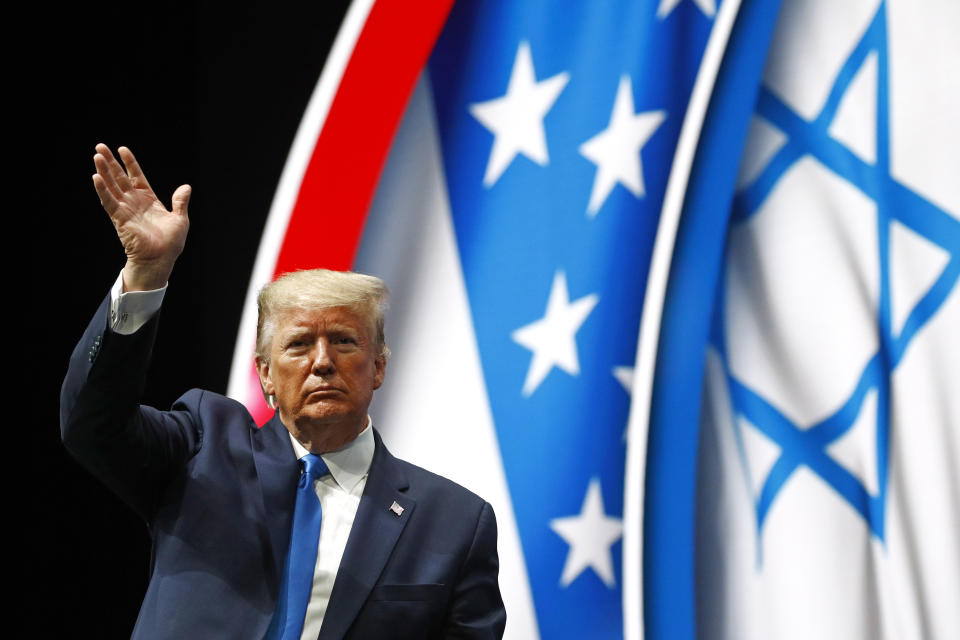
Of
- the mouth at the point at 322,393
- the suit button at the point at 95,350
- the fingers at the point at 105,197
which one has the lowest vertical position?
the suit button at the point at 95,350

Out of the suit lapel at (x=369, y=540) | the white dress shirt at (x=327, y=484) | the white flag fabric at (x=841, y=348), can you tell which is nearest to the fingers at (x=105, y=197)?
the white dress shirt at (x=327, y=484)

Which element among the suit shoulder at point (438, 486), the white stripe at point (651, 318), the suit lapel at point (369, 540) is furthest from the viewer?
the white stripe at point (651, 318)

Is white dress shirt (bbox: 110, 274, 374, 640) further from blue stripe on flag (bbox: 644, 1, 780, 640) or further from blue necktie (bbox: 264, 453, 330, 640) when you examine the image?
blue stripe on flag (bbox: 644, 1, 780, 640)

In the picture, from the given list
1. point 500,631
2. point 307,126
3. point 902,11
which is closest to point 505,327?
point 307,126

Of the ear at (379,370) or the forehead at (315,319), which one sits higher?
the forehead at (315,319)

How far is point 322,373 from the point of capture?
1.75 metres

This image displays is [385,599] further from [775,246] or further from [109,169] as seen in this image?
[775,246]

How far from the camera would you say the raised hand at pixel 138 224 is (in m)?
1.57

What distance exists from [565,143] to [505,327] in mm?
439

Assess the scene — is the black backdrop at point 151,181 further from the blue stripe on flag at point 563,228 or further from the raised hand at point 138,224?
the raised hand at point 138,224

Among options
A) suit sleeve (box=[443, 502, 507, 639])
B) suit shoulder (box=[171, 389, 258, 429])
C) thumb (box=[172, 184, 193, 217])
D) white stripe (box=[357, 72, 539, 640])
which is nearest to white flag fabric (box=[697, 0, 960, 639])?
white stripe (box=[357, 72, 539, 640])

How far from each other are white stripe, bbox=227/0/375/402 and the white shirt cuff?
78cm

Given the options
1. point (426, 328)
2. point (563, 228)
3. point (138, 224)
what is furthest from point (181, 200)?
point (563, 228)

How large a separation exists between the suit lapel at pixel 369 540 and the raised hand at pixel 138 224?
18.9 inches
